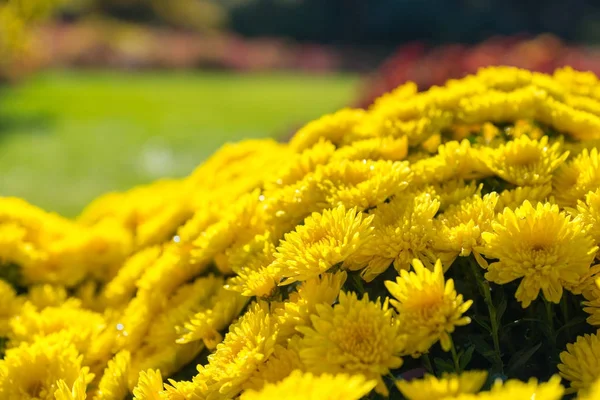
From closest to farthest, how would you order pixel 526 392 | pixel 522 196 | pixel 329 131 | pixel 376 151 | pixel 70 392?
pixel 526 392 < pixel 70 392 < pixel 522 196 < pixel 376 151 < pixel 329 131

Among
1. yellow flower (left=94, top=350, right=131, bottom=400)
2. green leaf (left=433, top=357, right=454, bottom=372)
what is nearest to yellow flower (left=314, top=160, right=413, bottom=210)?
green leaf (left=433, top=357, right=454, bottom=372)

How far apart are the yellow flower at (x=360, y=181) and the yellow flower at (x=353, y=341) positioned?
293 mm

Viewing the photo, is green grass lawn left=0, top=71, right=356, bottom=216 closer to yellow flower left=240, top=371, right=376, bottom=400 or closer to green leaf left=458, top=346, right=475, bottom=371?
green leaf left=458, top=346, right=475, bottom=371

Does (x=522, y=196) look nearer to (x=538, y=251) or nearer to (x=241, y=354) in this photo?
(x=538, y=251)

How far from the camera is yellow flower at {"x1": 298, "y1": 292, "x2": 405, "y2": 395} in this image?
1119 millimetres

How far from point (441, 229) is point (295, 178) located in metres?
0.53

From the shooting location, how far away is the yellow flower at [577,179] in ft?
4.79

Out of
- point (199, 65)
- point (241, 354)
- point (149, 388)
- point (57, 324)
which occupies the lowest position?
point (199, 65)

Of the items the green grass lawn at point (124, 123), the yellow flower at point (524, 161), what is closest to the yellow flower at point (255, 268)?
the yellow flower at point (524, 161)

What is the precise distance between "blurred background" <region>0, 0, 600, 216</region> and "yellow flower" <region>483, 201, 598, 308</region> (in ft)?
A: 8.98

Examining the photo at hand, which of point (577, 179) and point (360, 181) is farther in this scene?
point (360, 181)

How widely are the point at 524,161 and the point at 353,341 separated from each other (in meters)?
0.66

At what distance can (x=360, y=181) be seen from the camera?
1.61m

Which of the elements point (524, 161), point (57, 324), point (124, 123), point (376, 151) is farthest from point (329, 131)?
point (124, 123)
